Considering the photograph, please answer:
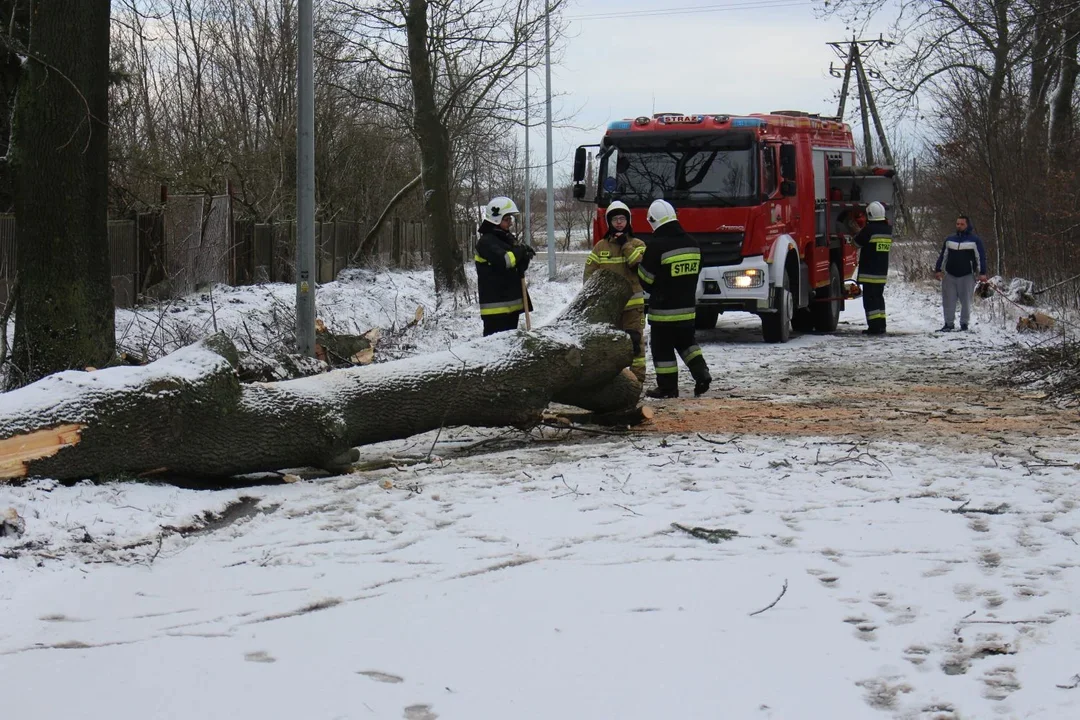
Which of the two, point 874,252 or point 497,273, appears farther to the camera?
point 874,252

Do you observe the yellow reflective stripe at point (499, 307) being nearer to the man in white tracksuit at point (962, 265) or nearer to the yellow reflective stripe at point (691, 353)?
the yellow reflective stripe at point (691, 353)

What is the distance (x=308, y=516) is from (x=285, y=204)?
18.0 m

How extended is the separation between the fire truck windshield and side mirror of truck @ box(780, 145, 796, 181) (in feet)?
1.77

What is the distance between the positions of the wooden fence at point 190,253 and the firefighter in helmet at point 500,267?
Answer: 453 cm

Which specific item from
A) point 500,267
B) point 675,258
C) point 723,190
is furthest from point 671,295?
point 723,190

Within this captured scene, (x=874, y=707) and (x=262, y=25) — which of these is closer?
(x=874, y=707)

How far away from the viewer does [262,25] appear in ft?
93.7

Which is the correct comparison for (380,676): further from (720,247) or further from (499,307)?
(720,247)

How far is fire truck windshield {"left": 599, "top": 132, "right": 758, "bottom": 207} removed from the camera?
13344 millimetres

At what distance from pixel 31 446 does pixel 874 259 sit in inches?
478

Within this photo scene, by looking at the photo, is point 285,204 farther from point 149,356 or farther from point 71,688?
point 71,688

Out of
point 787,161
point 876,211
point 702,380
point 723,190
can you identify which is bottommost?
point 702,380

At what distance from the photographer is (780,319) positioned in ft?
46.4

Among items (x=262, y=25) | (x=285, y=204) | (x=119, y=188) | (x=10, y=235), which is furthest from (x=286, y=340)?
(x=262, y=25)
